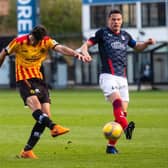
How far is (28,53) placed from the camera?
14.6m

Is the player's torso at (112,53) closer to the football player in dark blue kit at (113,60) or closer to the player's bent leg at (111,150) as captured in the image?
the football player in dark blue kit at (113,60)

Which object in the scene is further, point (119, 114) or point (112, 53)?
point (112, 53)

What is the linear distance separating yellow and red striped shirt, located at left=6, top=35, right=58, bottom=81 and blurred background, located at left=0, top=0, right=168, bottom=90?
45.8 meters

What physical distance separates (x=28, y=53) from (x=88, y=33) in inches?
2459

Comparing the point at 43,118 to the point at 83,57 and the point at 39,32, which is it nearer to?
the point at 83,57

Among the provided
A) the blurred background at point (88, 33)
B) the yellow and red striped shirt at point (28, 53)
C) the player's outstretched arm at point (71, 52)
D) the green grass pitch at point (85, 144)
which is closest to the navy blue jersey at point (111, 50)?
the player's outstretched arm at point (71, 52)

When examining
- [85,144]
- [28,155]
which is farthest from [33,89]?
[85,144]

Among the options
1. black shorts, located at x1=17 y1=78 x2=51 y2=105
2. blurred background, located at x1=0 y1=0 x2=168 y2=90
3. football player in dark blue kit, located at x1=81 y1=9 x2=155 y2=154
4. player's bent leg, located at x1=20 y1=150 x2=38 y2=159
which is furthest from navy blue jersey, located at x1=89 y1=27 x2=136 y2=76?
blurred background, located at x1=0 y1=0 x2=168 y2=90

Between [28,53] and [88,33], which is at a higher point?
[28,53]

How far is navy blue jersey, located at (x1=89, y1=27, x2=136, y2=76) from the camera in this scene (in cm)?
1528

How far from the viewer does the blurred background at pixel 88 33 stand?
6719 centimetres

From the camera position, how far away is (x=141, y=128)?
20875 mm

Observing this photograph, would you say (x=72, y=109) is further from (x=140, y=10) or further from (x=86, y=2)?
(x=140, y=10)

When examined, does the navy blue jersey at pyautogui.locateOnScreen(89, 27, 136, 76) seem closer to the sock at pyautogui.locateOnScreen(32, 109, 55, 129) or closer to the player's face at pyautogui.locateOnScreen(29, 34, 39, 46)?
the player's face at pyautogui.locateOnScreen(29, 34, 39, 46)
